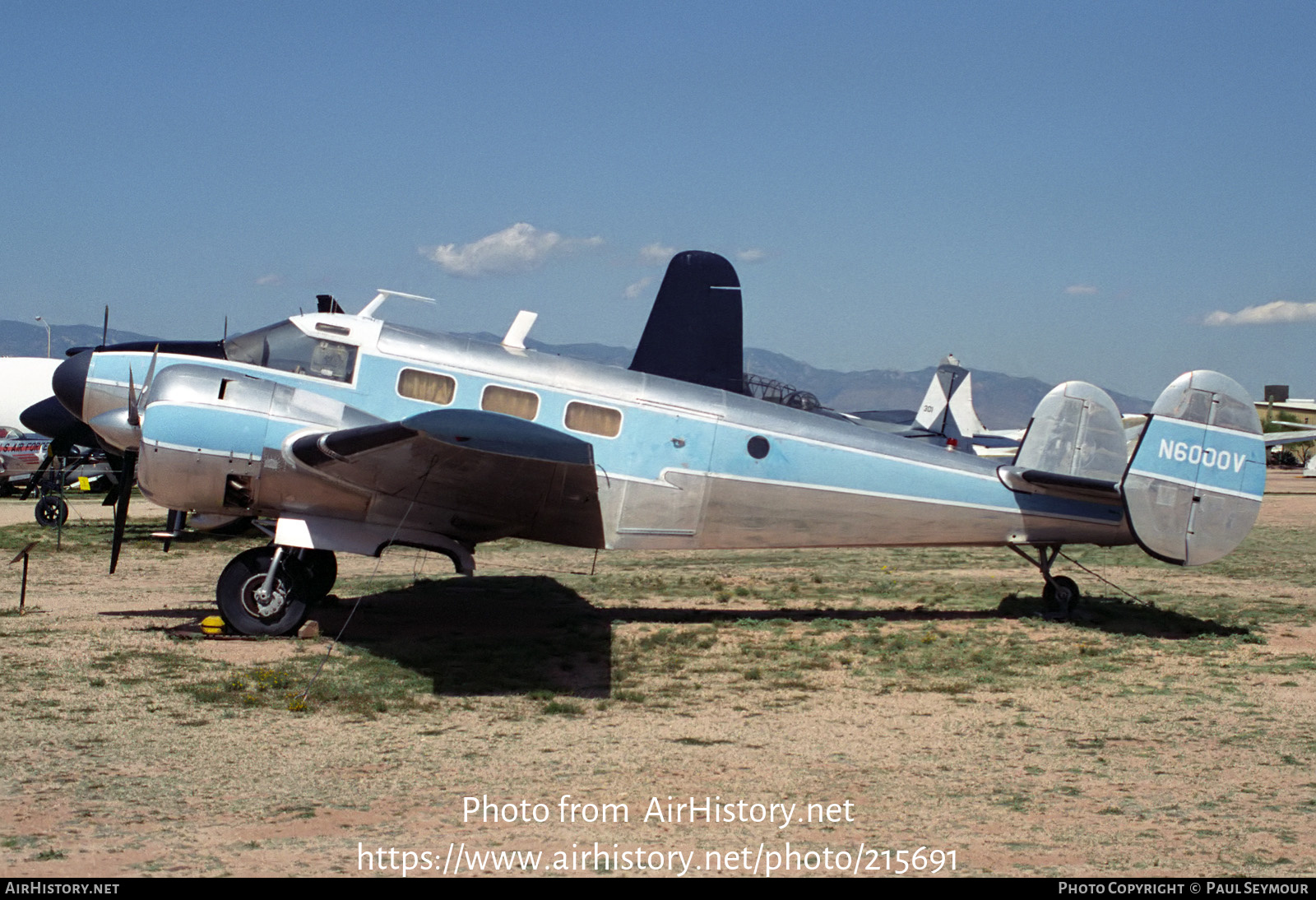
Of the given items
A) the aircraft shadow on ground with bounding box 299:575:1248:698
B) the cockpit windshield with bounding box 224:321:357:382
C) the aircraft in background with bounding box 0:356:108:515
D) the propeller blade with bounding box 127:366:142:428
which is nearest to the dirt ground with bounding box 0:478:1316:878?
the aircraft shadow on ground with bounding box 299:575:1248:698

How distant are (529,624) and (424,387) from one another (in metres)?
3.13

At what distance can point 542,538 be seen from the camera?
1163 centimetres

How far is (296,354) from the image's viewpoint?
10.9 metres

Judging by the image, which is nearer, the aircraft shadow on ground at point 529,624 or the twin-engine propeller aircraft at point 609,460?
the aircraft shadow on ground at point 529,624

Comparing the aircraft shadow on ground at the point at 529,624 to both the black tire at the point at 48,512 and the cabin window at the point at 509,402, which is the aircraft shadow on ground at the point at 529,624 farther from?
the black tire at the point at 48,512

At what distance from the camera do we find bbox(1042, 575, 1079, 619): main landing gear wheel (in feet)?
41.5

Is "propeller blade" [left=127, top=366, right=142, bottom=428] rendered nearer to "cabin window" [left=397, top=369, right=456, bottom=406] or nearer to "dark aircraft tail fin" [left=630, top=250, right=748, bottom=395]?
"cabin window" [left=397, top=369, right=456, bottom=406]

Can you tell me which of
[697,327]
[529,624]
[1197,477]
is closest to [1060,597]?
[1197,477]

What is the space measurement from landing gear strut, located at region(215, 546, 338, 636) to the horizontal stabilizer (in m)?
8.88

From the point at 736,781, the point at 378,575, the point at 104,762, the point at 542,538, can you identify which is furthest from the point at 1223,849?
the point at 378,575

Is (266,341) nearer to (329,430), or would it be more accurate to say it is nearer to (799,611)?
(329,430)

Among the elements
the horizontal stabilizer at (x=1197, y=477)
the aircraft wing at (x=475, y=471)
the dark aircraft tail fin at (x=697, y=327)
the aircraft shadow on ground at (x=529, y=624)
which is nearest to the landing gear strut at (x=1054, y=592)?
the aircraft shadow on ground at (x=529, y=624)

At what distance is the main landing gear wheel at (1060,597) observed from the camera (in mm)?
12664
